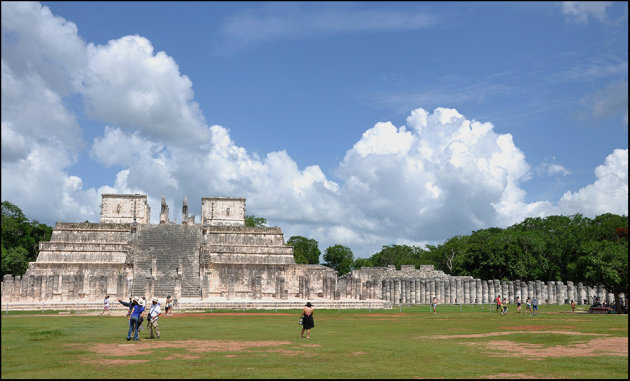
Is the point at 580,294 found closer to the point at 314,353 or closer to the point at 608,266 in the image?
the point at 608,266

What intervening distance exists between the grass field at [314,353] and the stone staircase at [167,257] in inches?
980

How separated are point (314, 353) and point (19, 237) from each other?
62879 millimetres

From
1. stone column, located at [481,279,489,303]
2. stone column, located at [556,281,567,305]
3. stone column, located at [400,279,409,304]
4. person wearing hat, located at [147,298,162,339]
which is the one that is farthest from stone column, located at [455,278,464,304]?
person wearing hat, located at [147,298,162,339]

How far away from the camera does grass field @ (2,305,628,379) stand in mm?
13773

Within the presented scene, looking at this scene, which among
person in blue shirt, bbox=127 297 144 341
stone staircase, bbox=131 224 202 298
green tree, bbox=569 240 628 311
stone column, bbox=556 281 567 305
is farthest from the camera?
stone column, bbox=556 281 567 305

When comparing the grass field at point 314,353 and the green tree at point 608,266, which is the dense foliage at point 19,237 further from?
the green tree at point 608,266

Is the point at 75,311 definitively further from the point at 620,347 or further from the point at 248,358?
the point at 620,347

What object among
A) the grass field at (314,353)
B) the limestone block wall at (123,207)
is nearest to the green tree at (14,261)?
the limestone block wall at (123,207)

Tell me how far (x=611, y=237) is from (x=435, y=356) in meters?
55.0

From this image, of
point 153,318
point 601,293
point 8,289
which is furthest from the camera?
point 601,293

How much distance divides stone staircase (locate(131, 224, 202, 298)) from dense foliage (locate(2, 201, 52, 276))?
48.6 ft

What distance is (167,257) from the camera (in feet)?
180

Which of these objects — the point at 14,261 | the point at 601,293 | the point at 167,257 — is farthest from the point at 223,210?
the point at 601,293

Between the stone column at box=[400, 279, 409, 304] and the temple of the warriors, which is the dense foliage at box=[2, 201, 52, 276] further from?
the stone column at box=[400, 279, 409, 304]
